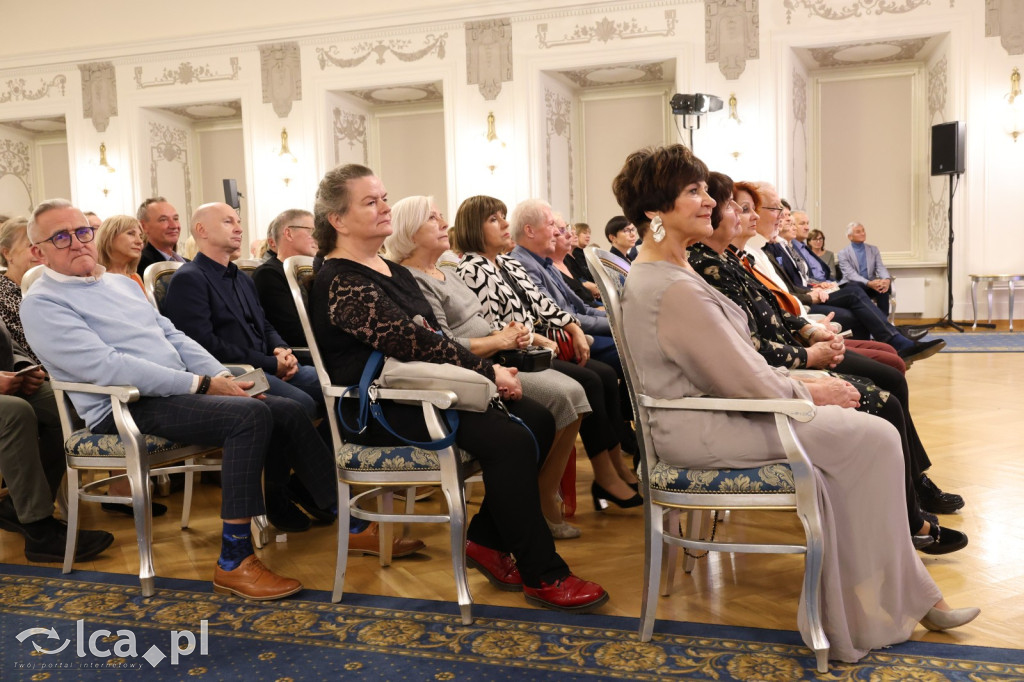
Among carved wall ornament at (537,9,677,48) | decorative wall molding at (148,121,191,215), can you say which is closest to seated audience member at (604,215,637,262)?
carved wall ornament at (537,9,677,48)

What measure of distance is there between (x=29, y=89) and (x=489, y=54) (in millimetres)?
6202

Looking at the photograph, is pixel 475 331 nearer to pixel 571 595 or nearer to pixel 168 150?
pixel 571 595

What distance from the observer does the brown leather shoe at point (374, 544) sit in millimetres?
2896

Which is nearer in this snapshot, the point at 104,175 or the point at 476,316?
the point at 476,316

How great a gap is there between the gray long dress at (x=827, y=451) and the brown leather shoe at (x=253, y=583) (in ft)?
3.77

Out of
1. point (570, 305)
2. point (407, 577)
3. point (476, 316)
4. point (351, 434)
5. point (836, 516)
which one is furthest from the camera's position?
point (570, 305)

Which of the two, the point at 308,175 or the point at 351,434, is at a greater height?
the point at 308,175

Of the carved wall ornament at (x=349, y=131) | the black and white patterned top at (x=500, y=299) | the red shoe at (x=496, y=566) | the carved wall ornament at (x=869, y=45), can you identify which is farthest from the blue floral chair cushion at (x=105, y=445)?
the carved wall ornament at (x=869, y=45)

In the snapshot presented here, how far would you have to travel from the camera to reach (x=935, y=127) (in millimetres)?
9375

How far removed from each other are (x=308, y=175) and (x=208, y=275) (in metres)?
8.01

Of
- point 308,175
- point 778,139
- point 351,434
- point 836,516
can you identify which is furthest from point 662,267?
point 308,175

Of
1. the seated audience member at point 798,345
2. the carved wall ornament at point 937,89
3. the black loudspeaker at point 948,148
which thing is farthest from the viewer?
the carved wall ornament at point 937,89

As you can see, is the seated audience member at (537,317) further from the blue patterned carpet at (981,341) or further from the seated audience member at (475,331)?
the blue patterned carpet at (981,341)

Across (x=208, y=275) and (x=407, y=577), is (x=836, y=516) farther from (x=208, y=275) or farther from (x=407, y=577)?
(x=208, y=275)
